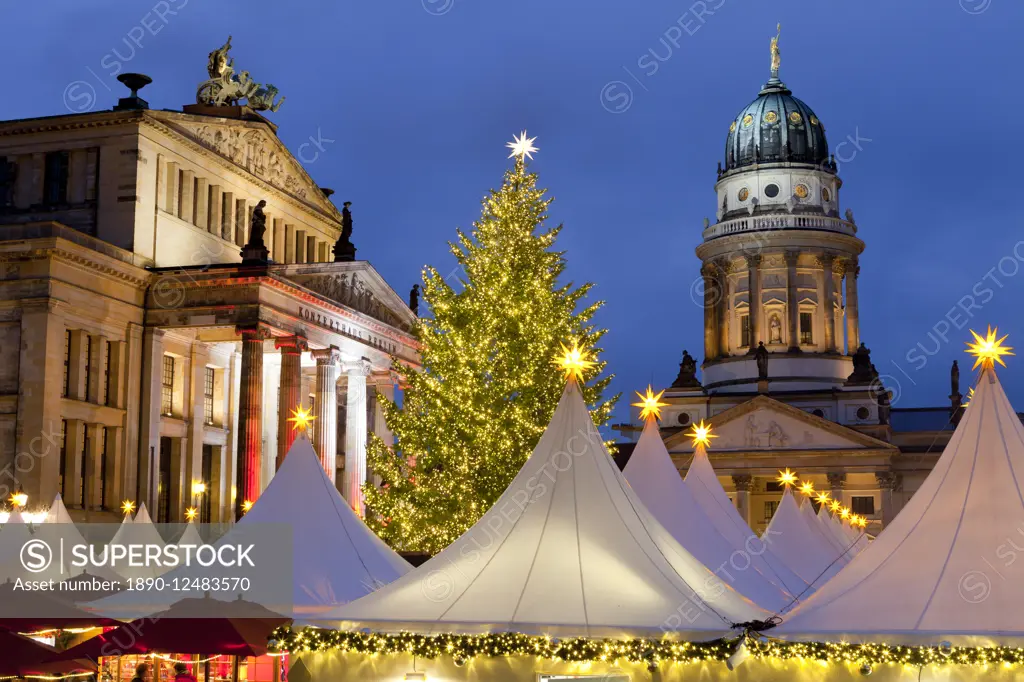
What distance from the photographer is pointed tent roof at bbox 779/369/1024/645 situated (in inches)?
683

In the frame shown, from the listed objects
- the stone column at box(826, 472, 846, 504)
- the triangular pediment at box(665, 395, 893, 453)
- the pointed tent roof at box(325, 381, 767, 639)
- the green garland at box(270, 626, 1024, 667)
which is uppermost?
the triangular pediment at box(665, 395, 893, 453)

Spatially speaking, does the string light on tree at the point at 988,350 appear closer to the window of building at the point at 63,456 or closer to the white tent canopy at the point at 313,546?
the white tent canopy at the point at 313,546

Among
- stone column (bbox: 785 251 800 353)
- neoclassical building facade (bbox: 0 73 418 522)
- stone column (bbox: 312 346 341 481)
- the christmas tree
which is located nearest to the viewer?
the christmas tree

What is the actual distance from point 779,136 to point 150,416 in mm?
65053

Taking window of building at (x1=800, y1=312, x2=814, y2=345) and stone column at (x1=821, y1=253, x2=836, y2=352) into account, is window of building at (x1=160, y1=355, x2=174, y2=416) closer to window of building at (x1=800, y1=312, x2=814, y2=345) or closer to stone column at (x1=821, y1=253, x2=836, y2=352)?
window of building at (x1=800, y1=312, x2=814, y2=345)

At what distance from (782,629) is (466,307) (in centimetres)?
1993

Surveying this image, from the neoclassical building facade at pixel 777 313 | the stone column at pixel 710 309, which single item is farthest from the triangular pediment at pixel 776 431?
the stone column at pixel 710 309

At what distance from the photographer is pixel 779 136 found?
104750 millimetres

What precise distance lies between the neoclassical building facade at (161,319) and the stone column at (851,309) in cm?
5257

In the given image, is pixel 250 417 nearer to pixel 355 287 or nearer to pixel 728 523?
pixel 355 287

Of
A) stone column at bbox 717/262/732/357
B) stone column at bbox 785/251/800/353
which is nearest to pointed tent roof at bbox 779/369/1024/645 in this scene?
stone column at bbox 785/251/800/353

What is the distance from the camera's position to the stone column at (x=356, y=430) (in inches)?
2344

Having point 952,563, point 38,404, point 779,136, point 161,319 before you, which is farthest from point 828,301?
point 952,563

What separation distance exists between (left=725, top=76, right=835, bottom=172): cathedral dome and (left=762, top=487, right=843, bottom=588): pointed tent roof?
66.5m
